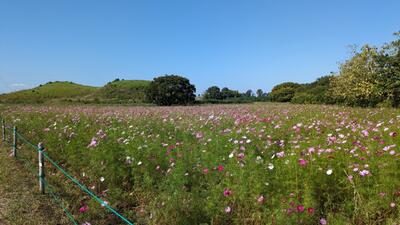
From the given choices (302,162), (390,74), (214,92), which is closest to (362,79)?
(390,74)

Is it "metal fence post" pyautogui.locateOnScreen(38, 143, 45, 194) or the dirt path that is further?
"metal fence post" pyautogui.locateOnScreen(38, 143, 45, 194)

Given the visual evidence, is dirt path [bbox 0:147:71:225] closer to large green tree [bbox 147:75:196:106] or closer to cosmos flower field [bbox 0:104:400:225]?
cosmos flower field [bbox 0:104:400:225]

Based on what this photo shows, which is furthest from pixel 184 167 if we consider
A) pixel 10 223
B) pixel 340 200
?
pixel 10 223

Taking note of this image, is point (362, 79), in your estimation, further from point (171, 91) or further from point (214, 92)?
point (214, 92)

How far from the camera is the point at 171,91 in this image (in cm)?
4203

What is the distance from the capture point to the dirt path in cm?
400

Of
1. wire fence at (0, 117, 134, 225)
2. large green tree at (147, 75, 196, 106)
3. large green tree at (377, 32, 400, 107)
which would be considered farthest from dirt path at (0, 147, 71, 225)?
large green tree at (147, 75, 196, 106)

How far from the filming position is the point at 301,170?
334 centimetres

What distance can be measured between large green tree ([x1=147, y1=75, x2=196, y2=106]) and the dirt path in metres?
35.3

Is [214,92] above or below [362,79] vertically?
above

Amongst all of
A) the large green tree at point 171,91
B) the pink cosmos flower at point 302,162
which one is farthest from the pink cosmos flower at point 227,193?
the large green tree at point 171,91

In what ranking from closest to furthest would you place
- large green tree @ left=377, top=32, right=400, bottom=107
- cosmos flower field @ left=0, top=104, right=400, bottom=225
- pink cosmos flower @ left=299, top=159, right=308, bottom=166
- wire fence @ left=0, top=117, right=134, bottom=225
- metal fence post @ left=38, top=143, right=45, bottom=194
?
cosmos flower field @ left=0, top=104, right=400, bottom=225, pink cosmos flower @ left=299, top=159, right=308, bottom=166, wire fence @ left=0, top=117, right=134, bottom=225, metal fence post @ left=38, top=143, right=45, bottom=194, large green tree @ left=377, top=32, right=400, bottom=107

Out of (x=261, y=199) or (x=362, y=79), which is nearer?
(x=261, y=199)

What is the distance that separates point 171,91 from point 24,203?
3779cm
